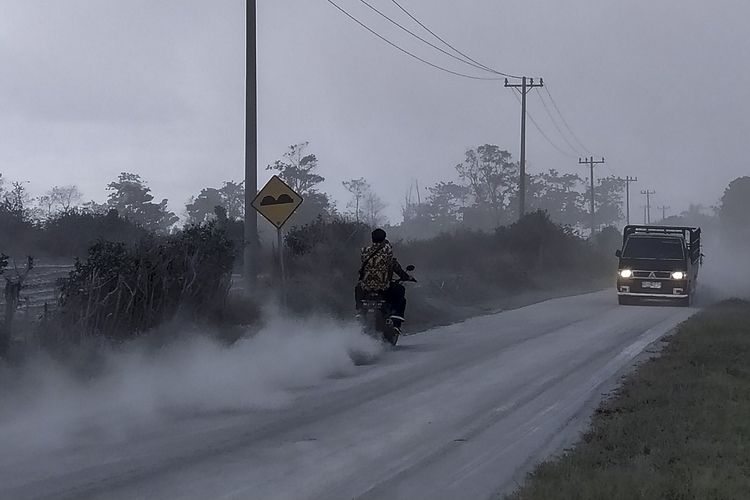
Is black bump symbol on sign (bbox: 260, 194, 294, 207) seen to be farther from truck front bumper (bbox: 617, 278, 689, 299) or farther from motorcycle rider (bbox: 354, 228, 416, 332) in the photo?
truck front bumper (bbox: 617, 278, 689, 299)

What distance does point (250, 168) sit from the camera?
20453mm

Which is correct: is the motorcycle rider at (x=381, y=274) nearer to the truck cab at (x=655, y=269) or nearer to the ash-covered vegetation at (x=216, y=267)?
the ash-covered vegetation at (x=216, y=267)

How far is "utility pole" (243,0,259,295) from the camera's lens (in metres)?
20.3

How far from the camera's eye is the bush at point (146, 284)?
1322 cm

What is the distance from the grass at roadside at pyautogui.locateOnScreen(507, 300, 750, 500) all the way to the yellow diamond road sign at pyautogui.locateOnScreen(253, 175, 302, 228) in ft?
24.4

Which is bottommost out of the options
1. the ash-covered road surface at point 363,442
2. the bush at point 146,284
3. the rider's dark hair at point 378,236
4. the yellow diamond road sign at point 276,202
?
the ash-covered road surface at point 363,442

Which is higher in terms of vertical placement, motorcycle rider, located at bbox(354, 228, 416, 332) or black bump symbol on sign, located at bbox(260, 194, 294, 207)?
black bump symbol on sign, located at bbox(260, 194, 294, 207)

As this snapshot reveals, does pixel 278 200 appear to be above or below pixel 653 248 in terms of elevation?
above

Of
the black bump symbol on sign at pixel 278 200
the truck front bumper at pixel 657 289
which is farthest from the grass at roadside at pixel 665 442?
the truck front bumper at pixel 657 289

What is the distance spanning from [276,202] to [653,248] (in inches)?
676

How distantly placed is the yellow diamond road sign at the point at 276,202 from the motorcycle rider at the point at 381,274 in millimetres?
2672

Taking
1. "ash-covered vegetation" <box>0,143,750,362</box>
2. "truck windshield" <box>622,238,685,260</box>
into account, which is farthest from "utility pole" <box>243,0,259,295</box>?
"truck windshield" <box>622,238,685,260</box>

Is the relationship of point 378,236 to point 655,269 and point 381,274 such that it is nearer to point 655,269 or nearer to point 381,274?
point 381,274

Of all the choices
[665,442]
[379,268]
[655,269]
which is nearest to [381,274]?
[379,268]
